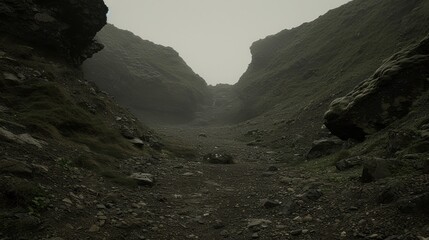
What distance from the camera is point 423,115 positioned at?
1720 centimetres

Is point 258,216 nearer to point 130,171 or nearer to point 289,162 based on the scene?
point 130,171

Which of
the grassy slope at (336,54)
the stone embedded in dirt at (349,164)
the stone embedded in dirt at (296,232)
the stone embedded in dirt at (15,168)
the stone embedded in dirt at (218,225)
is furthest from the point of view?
the grassy slope at (336,54)

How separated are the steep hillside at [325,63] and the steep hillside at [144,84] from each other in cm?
1397

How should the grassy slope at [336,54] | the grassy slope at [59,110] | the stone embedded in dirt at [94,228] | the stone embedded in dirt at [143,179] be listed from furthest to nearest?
the grassy slope at [336,54] → the grassy slope at [59,110] → the stone embedded in dirt at [143,179] → the stone embedded in dirt at [94,228]

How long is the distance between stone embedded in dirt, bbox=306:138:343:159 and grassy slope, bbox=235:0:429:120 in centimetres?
1828

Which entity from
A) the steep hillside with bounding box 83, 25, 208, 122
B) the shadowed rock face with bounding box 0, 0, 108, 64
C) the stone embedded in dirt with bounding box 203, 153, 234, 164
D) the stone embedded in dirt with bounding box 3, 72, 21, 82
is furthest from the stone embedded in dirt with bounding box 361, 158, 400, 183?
the steep hillside with bounding box 83, 25, 208, 122

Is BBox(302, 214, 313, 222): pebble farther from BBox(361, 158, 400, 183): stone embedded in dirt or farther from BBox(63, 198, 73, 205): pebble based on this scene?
BBox(63, 198, 73, 205): pebble

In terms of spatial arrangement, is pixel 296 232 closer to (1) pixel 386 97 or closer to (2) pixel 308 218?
(2) pixel 308 218

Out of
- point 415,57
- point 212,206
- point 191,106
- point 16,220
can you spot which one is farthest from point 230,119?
point 16,220

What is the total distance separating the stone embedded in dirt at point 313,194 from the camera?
40.2 ft

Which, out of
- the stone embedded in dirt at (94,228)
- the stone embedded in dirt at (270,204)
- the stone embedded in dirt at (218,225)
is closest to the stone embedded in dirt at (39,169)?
the stone embedded in dirt at (94,228)

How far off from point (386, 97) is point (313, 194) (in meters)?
11.1

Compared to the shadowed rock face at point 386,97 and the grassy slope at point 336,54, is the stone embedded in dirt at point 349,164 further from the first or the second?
the grassy slope at point 336,54

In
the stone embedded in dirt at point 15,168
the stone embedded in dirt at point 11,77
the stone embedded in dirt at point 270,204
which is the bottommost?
the stone embedded in dirt at point 270,204
